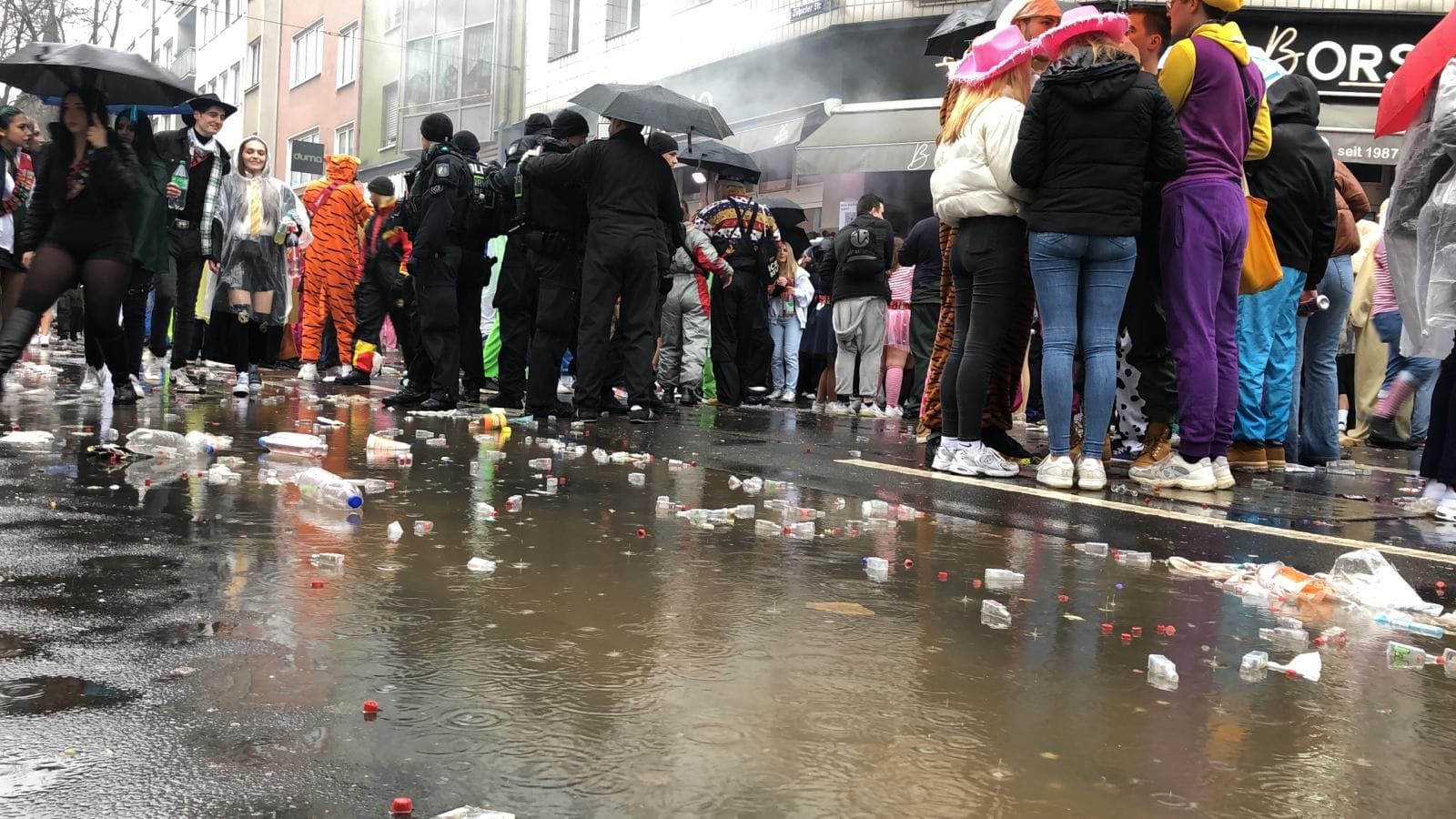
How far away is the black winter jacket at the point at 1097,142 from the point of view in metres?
5.41

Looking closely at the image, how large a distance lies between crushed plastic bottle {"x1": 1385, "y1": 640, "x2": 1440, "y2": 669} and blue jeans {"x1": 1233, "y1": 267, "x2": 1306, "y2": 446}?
435 cm

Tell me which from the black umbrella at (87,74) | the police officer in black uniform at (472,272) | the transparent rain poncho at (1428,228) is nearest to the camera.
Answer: the transparent rain poncho at (1428,228)

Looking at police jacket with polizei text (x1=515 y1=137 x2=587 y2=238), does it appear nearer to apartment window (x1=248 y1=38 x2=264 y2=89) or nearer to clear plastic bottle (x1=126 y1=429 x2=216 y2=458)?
clear plastic bottle (x1=126 y1=429 x2=216 y2=458)

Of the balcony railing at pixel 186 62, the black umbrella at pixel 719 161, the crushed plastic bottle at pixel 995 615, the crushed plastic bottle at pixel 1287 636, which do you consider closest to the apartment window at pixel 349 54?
the balcony railing at pixel 186 62

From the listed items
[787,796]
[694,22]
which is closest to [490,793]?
[787,796]

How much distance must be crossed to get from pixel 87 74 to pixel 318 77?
116ft

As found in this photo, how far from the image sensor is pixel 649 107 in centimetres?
870

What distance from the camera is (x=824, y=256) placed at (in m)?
12.0

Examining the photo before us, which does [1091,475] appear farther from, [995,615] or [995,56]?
[995,615]

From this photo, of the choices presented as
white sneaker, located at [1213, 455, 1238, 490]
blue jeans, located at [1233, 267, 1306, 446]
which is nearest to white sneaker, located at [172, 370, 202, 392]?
white sneaker, located at [1213, 455, 1238, 490]

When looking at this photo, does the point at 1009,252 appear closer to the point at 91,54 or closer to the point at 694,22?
the point at 91,54

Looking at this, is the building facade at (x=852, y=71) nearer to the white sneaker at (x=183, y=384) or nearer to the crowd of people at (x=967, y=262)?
the crowd of people at (x=967, y=262)

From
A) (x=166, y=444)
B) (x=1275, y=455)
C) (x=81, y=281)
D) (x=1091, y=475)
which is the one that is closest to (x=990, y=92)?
(x=1091, y=475)

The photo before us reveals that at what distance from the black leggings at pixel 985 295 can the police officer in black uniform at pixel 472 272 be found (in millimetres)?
3879
